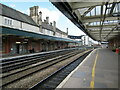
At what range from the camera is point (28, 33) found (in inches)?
649

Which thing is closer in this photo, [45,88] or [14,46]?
[45,88]

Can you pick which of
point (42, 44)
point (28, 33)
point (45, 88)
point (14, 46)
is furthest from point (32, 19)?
point (45, 88)

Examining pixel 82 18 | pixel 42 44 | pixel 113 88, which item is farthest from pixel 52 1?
pixel 42 44

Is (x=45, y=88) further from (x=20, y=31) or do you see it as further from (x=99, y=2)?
(x=20, y=31)

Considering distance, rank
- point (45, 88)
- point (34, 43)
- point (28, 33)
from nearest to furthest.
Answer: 1. point (45, 88)
2. point (28, 33)
3. point (34, 43)

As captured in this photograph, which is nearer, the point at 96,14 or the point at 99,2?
the point at 99,2

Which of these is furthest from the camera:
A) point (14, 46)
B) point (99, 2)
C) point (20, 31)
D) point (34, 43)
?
point (34, 43)

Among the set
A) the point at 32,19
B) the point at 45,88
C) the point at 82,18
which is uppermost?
the point at 32,19

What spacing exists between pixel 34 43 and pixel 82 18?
58.6 ft

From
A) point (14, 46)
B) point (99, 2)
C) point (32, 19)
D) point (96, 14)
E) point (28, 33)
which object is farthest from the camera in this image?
point (32, 19)

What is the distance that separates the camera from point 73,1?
7820 millimetres

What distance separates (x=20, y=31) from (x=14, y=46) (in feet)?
23.4

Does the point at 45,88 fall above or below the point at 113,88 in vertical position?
below

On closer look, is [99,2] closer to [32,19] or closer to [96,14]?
[96,14]
